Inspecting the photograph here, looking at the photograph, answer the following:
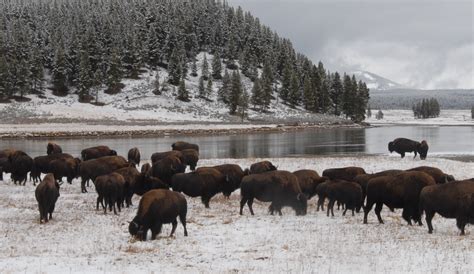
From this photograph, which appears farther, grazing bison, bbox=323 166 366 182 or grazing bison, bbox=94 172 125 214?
grazing bison, bbox=323 166 366 182

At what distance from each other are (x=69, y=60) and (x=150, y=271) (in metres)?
127

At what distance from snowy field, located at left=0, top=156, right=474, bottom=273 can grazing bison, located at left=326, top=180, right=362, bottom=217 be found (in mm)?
512

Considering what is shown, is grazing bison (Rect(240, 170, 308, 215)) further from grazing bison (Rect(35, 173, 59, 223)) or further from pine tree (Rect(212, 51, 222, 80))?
pine tree (Rect(212, 51, 222, 80))

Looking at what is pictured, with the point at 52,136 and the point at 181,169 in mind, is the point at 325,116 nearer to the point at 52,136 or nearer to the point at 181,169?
the point at 52,136

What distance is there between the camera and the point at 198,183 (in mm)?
18828

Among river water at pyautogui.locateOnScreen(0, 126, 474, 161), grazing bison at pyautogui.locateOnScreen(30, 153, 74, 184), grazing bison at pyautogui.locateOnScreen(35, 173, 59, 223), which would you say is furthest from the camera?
river water at pyautogui.locateOnScreen(0, 126, 474, 161)

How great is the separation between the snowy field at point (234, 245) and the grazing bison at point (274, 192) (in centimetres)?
47

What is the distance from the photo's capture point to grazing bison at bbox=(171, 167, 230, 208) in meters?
18.8

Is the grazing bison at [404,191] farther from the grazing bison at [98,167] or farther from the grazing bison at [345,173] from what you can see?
the grazing bison at [98,167]

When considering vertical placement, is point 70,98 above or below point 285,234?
above

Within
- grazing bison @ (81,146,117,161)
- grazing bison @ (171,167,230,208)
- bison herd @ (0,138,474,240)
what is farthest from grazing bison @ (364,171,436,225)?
grazing bison @ (81,146,117,161)

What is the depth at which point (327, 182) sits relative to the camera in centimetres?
1830

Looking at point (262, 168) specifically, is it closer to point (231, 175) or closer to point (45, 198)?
point (231, 175)

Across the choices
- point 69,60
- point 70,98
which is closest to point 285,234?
point 70,98
